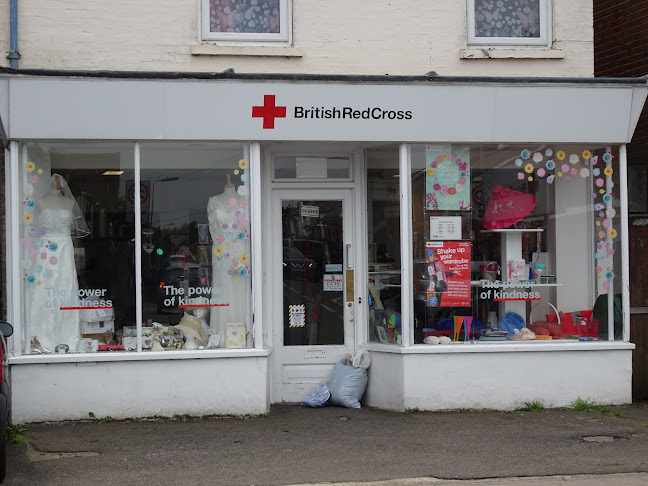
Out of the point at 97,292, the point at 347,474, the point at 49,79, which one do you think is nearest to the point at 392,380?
the point at 347,474

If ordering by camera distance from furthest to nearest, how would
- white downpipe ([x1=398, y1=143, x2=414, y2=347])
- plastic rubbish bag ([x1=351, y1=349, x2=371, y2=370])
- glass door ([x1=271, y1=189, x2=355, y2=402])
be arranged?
glass door ([x1=271, y1=189, x2=355, y2=402]), plastic rubbish bag ([x1=351, y1=349, x2=371, y2=370]), white downpipe ([x1=398, y1=143, x2=414, y2=347])

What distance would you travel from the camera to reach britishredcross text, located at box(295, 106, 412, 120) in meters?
8.92

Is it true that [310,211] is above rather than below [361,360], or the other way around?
above

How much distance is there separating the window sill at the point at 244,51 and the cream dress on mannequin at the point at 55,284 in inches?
81.3

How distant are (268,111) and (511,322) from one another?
11.3ft

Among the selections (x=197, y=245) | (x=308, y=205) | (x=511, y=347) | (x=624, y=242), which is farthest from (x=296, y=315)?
(x=624, y=242)

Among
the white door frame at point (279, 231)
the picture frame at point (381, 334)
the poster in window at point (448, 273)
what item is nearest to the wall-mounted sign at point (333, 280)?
the white door frame at point (279, 231)

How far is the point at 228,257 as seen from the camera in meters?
9.18

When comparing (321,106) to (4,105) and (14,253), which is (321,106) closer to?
(4,105)

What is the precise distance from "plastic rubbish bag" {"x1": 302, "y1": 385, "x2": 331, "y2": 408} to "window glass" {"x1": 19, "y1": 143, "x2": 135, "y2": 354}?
206 cm

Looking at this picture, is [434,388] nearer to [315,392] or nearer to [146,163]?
[315,392]

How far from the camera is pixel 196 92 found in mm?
8750

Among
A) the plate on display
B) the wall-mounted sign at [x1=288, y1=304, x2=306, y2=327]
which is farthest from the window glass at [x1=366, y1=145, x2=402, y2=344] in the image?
the plate on display

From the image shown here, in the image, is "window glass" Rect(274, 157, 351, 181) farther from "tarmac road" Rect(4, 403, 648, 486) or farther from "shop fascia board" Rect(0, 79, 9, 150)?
"shop fascia board" Rect(0, 79, 9, 150)
